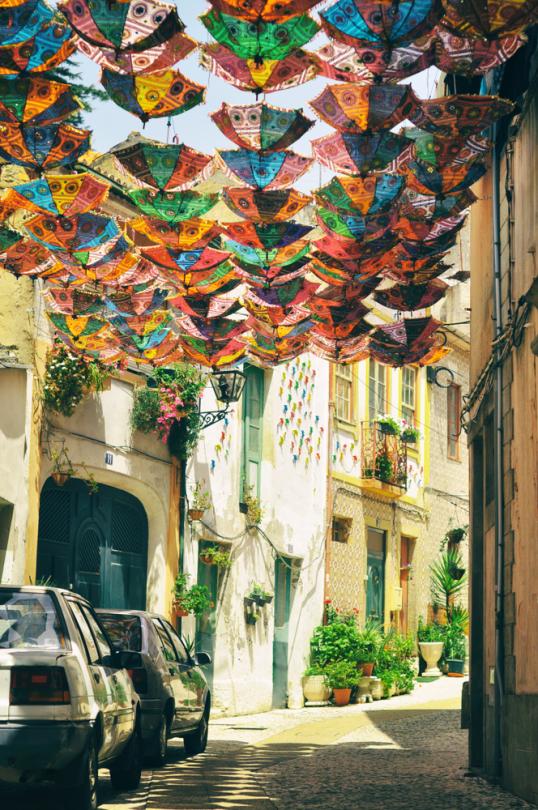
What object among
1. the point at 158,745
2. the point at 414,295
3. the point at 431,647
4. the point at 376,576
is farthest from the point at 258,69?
the point at 431,647

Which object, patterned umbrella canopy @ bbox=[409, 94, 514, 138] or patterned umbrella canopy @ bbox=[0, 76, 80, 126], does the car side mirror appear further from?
patterned umbrella canopy @ bbox=[409, 94, 514, 138]

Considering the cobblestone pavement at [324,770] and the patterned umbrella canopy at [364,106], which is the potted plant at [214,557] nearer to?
the cobblestone pavement at [324,770]

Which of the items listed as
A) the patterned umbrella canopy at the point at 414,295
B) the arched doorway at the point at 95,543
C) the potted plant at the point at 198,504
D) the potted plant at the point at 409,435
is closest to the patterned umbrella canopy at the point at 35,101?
the patterned umbrella canopy at the point at 414,295

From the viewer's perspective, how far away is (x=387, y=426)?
27.5 m

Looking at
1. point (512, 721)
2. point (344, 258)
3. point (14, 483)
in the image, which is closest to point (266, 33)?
point (344, 258)

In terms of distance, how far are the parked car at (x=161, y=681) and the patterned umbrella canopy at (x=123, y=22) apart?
6607 millimetres

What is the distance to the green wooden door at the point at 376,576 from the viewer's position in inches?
1109

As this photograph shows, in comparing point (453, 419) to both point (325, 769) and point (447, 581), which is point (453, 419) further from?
point (325, 769)

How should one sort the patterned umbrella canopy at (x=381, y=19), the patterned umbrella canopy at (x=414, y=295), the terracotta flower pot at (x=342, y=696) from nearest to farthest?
the patterned umbrella canopy at (x=381, y=19) < the patterned umbrella canopy at (x=414, y=295) < the terracotta flower pot at (x=342, y=696)

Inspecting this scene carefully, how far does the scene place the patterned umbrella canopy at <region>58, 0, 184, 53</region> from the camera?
813 cm

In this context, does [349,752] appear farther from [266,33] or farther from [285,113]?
[266,33]

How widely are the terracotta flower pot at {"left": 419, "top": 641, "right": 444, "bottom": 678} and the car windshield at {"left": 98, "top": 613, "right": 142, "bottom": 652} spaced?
54.5ft

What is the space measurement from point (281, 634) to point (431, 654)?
6.35 meters

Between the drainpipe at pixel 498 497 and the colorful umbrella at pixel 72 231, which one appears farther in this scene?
Result: the drainpipe at pixel 498 497
